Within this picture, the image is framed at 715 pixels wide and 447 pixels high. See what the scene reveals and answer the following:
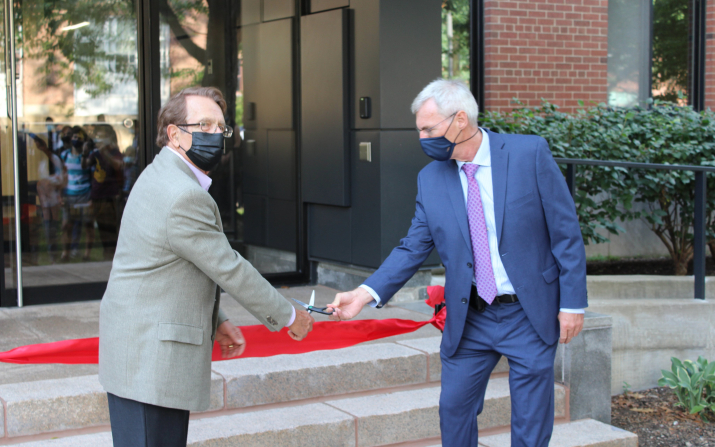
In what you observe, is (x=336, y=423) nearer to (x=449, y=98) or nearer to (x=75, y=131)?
(x=449, y=98)

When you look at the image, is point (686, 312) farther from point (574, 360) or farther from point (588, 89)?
point (588, 89)

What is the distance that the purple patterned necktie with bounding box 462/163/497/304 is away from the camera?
3143 mm

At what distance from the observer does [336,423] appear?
13.0ft

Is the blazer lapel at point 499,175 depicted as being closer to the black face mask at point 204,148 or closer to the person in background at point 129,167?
the black face mask at point 204,148

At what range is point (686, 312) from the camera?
20.3ft

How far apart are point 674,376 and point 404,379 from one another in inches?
88.7

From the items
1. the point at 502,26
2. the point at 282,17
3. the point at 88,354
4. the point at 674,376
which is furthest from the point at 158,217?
the point at 502,26

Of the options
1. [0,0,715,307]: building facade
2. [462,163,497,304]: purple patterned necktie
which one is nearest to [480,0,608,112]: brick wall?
[0,0,715,307]: building facade

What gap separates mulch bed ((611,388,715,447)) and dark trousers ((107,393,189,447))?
3.61 m

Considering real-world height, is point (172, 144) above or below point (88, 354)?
above

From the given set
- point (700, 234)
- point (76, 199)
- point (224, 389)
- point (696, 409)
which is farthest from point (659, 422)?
point (76, 199)

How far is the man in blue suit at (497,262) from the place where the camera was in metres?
3.09

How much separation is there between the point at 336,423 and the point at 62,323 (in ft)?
8.47

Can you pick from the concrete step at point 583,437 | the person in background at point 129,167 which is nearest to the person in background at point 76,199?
the person in background at point 129,167
